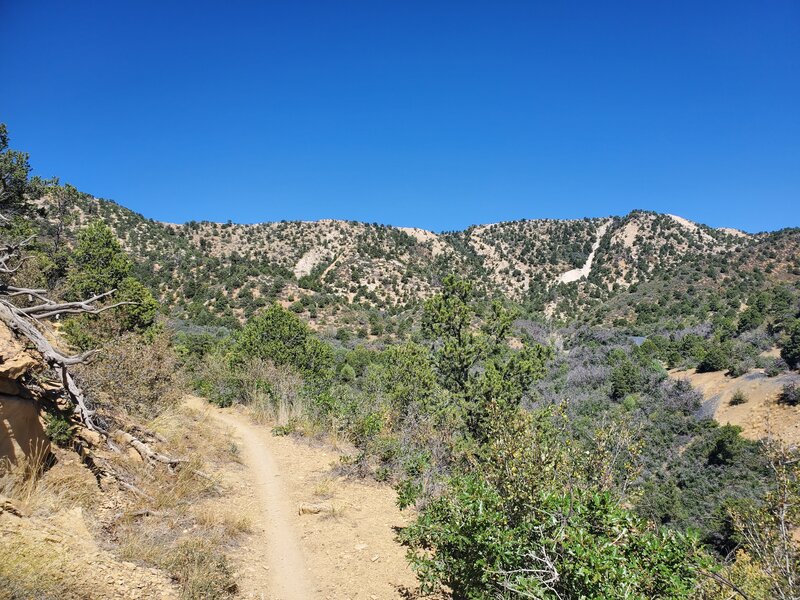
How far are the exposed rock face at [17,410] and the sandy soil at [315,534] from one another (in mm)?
2581

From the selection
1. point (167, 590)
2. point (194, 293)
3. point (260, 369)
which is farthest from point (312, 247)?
point (167, 590)

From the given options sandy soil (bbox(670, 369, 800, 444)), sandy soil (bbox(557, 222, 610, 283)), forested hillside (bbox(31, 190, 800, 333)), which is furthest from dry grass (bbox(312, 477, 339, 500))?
sandy soil (bbox(557, 222, 610, 283))

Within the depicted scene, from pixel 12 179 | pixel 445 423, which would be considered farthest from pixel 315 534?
pixel 12 179

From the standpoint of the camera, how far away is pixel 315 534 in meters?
6.08

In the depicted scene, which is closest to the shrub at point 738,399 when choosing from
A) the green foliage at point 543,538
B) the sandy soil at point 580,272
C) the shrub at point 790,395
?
the shrub at point 790,395

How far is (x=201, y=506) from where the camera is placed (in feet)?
19.6

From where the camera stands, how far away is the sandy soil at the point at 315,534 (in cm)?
494

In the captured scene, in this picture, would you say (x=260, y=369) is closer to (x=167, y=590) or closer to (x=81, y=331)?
(x=81, y=331)

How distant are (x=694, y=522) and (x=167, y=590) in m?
16.3

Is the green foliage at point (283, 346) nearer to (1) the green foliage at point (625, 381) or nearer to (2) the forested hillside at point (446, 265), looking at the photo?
(1) the green foliage at point (625, 381)

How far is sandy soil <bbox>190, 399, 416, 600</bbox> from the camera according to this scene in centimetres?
494

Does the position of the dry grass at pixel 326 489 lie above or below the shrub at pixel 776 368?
below

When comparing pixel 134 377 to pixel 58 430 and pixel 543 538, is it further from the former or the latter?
pixel 543 538

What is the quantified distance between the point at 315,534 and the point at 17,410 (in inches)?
152
